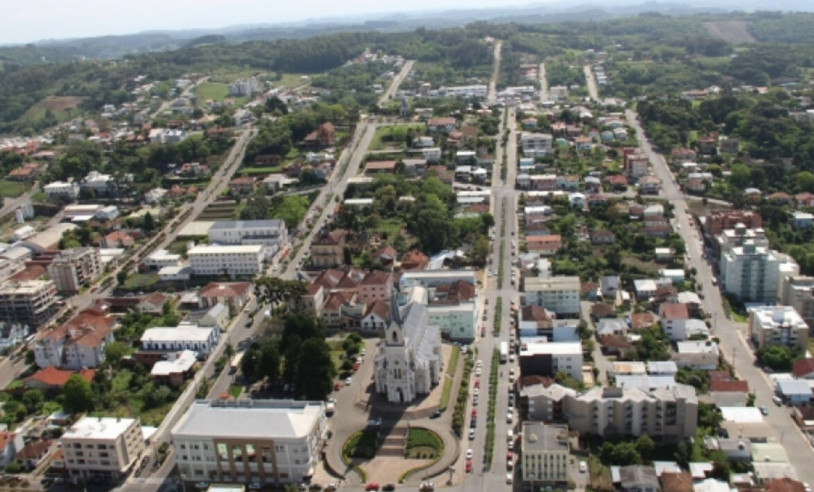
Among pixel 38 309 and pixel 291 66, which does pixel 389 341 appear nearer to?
pixel 38 309

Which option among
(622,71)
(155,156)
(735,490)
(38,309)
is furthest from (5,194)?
(622,71)

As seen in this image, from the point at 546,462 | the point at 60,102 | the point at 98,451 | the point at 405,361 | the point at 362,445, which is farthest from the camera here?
the point at 60,102

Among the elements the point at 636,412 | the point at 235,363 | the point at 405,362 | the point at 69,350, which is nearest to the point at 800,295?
the point at 636,412

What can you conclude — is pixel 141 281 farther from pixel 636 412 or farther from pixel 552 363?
pixel 636 412

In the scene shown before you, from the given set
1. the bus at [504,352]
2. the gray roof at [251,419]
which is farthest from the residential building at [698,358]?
the gray roof at [251,419]

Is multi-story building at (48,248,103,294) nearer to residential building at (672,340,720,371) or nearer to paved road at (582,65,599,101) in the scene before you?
residential building at (672,340,720,371)

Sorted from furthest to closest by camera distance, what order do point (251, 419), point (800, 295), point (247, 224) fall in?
point (247, 224) < point (800, 295) < point (251, 419)
